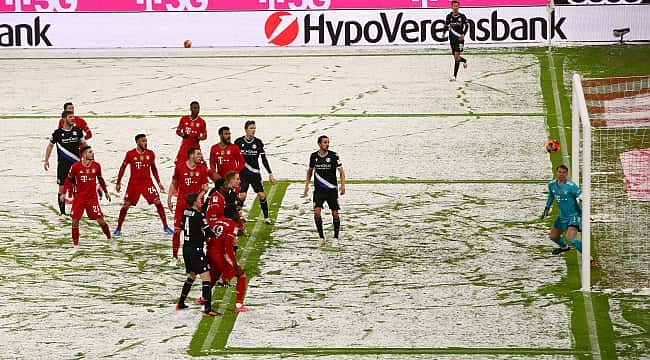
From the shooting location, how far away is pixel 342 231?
75.2 feet

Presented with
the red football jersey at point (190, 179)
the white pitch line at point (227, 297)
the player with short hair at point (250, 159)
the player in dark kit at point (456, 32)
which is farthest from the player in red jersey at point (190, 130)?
the player in dark kit at point (456, 32)

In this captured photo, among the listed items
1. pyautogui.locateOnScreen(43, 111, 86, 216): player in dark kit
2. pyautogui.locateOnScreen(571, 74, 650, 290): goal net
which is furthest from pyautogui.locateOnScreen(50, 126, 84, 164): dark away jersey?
pyautogui.locateOnScreen(571, 74, 650, 290): goal net

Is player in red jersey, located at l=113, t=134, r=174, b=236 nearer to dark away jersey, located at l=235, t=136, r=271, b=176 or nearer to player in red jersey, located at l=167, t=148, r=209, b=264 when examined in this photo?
player in red jersey, located at l=167, t=148, r=209, b=264

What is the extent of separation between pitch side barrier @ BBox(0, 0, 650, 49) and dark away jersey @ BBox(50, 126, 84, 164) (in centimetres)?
1731

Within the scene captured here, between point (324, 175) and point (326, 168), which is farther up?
point (326, 168)

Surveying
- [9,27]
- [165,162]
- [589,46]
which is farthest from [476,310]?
[9,27]

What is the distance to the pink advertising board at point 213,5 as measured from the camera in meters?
39.3

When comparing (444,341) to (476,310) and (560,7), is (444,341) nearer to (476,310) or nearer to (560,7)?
(476,310)

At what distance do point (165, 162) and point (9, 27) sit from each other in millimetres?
14895

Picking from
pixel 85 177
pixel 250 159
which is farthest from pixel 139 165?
pixel 250 159

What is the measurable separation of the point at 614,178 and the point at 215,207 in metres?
10.1

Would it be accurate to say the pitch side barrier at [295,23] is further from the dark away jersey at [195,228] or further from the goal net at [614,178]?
the dark away jersey at [195,228]

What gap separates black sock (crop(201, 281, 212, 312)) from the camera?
712 inches

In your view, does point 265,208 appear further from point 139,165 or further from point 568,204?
point 568,204
